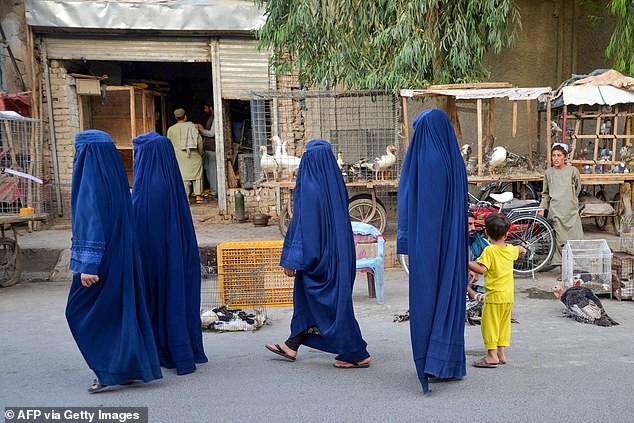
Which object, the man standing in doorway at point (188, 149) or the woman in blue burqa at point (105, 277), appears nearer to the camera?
the woman in blue burqa at point (105, 277)

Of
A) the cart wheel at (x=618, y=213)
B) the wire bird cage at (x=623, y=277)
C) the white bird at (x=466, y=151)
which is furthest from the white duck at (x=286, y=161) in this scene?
the cart wheel at (x=618, y=213)

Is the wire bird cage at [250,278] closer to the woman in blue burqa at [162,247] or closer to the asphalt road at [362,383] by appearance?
the asphalt road at [362,383]

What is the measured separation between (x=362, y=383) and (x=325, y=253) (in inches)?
36.3

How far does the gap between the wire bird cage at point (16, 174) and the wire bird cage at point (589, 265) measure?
6.23 metres

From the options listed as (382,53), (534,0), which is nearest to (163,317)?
(382,53)

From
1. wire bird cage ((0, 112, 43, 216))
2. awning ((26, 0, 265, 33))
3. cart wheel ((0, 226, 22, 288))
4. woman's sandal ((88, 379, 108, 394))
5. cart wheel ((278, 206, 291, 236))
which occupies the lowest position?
woman's sandal ((88, 379, 108, 394))

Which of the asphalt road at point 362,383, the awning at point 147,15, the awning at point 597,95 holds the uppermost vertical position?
the awning at point 147,15

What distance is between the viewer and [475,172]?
29.0ft

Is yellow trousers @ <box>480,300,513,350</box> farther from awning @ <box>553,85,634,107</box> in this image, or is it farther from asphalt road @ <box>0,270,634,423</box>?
awning @ <box>553,85,634,107</box>

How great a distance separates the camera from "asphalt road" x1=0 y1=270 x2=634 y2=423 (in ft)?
12.3

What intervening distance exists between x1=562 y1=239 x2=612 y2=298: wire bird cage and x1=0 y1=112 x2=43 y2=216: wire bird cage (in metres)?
6.23

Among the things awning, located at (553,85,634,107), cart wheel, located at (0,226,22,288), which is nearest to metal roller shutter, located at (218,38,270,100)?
cart wheel, located at (0,226,22,288)

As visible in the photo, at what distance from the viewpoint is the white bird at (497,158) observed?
857 centimetres

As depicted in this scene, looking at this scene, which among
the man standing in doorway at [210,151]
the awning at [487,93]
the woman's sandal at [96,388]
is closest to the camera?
the woman's sandal at [96,388]
